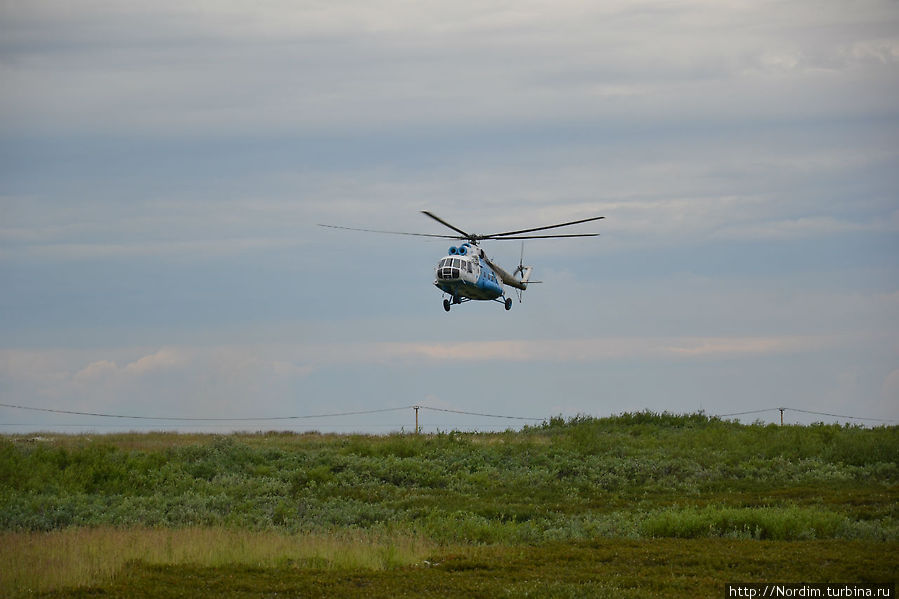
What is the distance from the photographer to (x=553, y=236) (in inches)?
1626

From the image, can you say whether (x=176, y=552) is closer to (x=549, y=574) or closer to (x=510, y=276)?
Answer: (x=549, y=574)

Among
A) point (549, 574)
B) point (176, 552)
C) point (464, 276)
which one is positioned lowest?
point (549, 574)

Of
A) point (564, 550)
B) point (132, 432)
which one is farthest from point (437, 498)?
point (132, 432)

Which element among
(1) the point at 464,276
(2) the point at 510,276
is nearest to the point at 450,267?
(1) the point at 464,276

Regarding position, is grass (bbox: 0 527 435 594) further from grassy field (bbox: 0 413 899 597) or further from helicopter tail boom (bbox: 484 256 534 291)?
helicopter tail boom (bbox: 484 256 534 291)

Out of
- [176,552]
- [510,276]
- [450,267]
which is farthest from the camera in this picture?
[510,276]

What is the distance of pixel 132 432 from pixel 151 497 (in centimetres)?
2007

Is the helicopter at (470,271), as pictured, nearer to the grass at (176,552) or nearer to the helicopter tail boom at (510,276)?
the helicopter tail boom at (510,276)

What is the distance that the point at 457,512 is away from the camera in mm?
22469

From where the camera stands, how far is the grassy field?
47.8ft

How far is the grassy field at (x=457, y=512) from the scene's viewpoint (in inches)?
574

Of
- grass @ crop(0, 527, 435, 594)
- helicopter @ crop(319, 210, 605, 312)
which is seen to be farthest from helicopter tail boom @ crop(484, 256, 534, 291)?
grass @ crop(0, 527, 435, 594)

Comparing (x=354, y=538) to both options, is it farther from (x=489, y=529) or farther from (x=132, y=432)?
(x=132, y=432)

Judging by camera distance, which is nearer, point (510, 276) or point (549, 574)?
point (549, 574)
